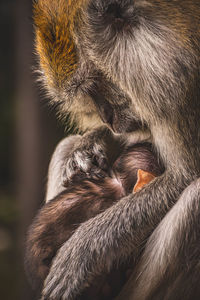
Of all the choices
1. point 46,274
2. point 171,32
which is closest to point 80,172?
point 46,274

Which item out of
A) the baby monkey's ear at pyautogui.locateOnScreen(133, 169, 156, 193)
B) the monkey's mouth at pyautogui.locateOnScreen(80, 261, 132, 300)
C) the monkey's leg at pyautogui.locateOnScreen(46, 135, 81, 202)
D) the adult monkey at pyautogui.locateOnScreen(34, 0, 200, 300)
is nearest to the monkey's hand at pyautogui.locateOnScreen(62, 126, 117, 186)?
the monkey's leg at pyautogui.locateOnScreen(46, 135, 81, 202)

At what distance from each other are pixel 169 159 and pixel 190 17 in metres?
0.51

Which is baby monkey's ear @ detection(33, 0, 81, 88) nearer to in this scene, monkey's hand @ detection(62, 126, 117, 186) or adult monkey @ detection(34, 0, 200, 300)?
adult monkey @ detection(34, 0, 200, 300)

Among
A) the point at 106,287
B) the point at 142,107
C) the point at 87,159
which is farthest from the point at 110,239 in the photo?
the point at 87,159

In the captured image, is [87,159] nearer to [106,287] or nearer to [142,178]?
[142,178]

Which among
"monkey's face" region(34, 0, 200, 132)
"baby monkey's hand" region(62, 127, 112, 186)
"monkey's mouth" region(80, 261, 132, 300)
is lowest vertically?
"monkey's mouth" region(80, 261, 132, 300)

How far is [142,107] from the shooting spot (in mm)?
1816

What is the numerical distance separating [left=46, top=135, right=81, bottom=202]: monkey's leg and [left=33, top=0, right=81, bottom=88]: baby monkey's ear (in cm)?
64

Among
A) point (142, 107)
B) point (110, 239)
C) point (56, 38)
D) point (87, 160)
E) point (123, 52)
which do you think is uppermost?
point (56, 38)

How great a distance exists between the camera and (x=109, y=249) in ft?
5.94

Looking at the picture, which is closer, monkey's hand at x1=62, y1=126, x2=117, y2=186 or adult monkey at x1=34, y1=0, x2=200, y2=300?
adult monkey at x1=34, y1=0, x2=200, y2=300

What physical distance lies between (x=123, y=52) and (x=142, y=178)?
55cm

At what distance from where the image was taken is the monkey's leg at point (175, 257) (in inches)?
64.8

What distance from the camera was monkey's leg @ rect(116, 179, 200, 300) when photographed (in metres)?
1.65
